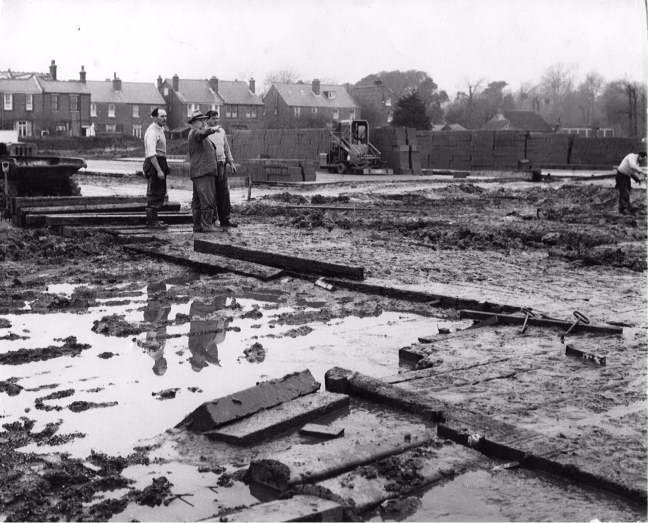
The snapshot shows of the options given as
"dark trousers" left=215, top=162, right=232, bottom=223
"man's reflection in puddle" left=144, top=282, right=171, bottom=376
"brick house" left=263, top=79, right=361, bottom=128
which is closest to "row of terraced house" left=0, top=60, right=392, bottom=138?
"brick house" left=263, top=79, right=361, bottom=128

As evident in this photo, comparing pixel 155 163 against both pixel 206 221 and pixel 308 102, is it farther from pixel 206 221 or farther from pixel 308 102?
pixel 308 102

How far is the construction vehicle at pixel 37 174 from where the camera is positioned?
57.3 feet

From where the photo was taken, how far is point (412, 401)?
4641mm

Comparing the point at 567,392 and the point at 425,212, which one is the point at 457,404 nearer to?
the point at 567,392

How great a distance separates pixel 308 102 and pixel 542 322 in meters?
87.3

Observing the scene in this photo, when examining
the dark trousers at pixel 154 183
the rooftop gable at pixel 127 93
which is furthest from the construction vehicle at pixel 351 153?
the rooftop gable at pixel 127 93

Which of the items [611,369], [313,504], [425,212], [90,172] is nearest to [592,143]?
[90,172]

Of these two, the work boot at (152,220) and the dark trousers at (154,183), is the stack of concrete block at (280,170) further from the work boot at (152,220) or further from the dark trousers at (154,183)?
the dark trousers at (154,183)

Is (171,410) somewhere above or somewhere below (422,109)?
below

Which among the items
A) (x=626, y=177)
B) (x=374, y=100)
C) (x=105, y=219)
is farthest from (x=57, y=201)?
(x=374, y=100)

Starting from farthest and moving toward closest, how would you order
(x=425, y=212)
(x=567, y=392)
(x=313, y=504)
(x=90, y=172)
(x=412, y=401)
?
1. (x=90, y=172)
2. (x=425, y=212)
3. (x=567, y=392)
4. (x=412, y=401)
5. (x=313, y=504)

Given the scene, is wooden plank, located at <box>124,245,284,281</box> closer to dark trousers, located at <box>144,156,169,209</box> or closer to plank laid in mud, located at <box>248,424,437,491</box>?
dark trousers, located at <box>144,156,169,209</box>

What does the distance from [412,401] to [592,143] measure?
136 ft

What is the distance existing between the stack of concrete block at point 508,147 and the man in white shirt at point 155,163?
31.6 meters
